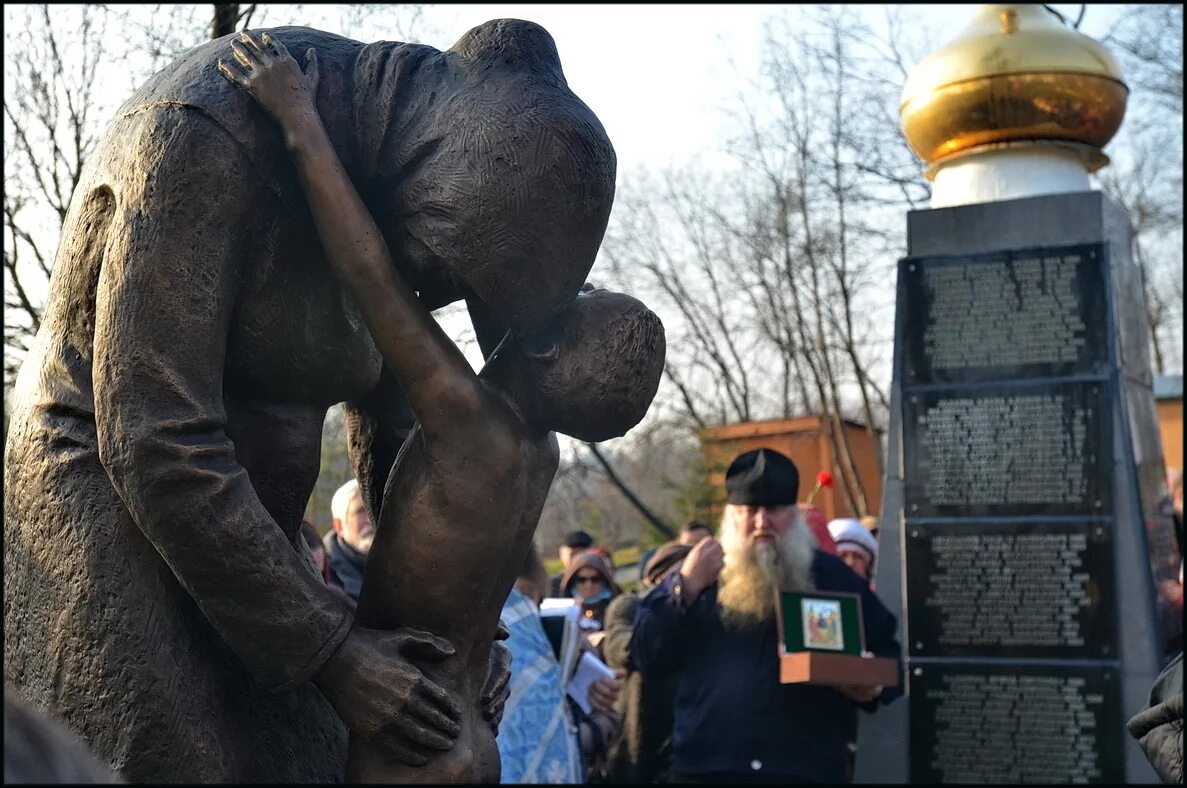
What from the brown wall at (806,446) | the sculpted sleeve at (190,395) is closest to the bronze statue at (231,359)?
the sculpted sleeve at (190,395)

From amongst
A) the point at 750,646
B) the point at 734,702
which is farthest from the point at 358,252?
the point at 750,646

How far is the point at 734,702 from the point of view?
6336 millimetres

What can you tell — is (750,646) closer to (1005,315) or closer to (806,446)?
(1005,315)

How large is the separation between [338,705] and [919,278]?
6642 millimetres

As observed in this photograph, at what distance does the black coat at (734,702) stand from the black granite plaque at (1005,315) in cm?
217

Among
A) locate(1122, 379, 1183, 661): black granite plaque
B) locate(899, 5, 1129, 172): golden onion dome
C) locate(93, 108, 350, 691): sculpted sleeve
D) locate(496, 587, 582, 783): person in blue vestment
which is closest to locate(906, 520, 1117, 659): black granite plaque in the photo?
locate(1122, 379, 1183, 661): black granite plaque

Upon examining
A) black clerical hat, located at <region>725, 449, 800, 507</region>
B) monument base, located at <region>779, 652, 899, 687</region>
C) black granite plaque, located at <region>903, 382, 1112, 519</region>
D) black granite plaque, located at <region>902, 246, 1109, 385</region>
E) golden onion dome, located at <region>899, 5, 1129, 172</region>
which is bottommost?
monument base, located at <region>779, 652, 899, 687</region>

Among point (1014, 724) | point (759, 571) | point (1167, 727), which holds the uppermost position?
point (759, 571)

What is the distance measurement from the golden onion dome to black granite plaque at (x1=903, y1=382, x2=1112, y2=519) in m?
1.55

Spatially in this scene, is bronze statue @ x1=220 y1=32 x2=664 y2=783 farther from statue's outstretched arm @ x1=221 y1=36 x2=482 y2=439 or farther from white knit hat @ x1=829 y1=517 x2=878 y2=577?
white knit hat @ x1=829 y1=517 x2=878 y2=577

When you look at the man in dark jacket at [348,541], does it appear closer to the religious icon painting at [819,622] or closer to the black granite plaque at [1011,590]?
the religious icon painting at [819,622]

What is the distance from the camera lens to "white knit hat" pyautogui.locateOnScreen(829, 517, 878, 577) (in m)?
9.25

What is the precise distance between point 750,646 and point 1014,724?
1962 mm

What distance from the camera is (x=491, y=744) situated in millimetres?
2225
